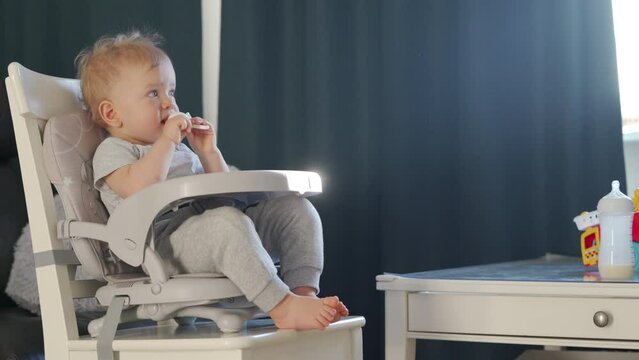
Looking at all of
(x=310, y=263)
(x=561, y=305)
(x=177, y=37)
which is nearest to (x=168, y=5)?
(x=177, y=37)

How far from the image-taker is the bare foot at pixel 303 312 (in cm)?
137

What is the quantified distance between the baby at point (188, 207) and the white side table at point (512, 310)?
0.16 meters

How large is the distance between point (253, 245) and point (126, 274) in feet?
0.82

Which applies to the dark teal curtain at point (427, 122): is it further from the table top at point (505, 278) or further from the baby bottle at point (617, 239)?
the baby bottle at point (617, 239)

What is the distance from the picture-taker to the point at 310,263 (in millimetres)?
1518

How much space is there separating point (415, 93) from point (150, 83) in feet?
3.20

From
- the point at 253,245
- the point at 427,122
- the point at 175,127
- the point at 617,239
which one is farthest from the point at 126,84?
the point at 427,122

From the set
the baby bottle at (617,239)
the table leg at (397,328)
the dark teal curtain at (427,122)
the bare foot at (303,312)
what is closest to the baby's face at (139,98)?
the bare foot at (303,312)

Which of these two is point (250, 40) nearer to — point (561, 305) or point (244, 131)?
point (244, 131)

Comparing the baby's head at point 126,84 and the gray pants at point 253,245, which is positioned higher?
the baby's head at point 126,84

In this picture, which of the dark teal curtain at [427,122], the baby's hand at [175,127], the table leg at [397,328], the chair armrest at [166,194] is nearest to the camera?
the chair armrest at [166,194]

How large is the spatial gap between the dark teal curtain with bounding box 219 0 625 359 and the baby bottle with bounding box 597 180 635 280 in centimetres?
63

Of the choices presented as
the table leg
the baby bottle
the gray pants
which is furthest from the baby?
the baby bottle

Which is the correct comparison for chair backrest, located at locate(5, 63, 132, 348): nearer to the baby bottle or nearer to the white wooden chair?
the white wooden chair
